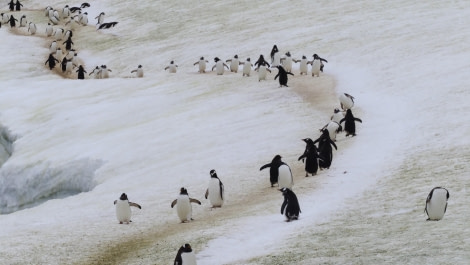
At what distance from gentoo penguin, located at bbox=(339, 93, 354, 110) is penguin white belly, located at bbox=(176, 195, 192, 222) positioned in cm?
1353

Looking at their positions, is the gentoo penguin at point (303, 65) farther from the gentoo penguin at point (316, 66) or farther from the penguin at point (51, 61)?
the penguin at point (51, 61)

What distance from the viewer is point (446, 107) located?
33.2m

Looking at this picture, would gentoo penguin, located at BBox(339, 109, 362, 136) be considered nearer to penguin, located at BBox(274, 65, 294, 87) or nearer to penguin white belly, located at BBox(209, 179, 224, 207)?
penguin white belly, located at BBox(209, 179, 224, 207)

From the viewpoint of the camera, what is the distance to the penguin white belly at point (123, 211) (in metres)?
24.2

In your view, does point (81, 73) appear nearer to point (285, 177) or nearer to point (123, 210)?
point (123, 210)

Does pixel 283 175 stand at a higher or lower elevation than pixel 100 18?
lower

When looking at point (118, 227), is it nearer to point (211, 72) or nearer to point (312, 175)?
point (312, 175)

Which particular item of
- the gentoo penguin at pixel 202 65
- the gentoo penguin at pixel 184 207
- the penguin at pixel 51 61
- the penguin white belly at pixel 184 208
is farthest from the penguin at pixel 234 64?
the penguin white belly at pixel 184 208

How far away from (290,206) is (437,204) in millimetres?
3903

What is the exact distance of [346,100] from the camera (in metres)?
35.5

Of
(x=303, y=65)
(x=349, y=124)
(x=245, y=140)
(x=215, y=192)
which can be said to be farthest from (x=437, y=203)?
(x=303, y=65)

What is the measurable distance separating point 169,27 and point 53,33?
1129 cm

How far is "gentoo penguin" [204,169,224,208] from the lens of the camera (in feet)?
81.0

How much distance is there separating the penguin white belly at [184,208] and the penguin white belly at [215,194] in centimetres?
128
